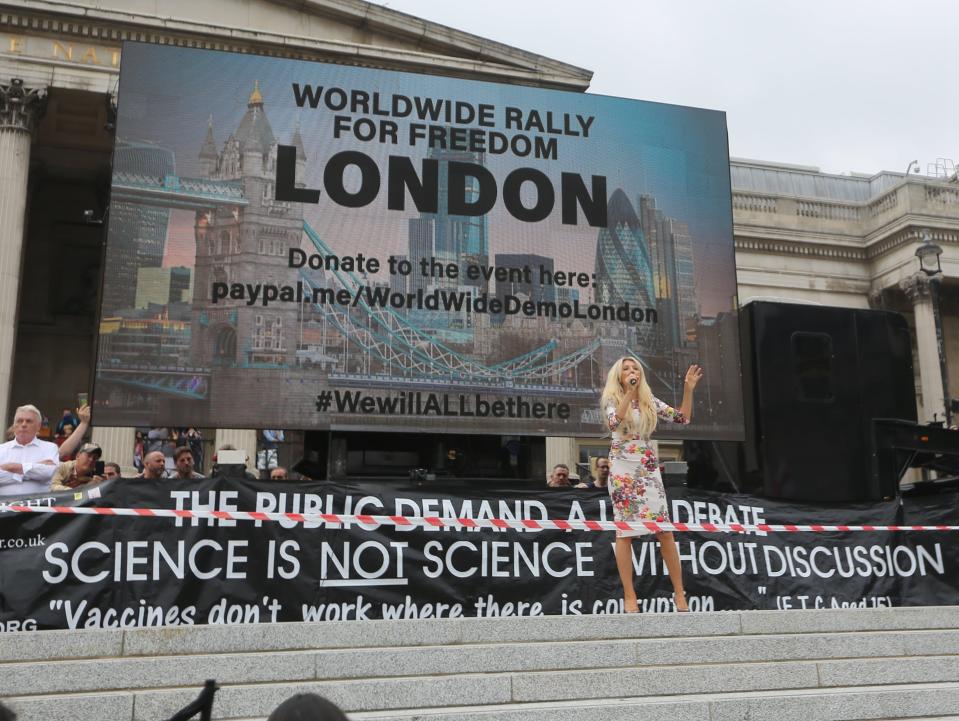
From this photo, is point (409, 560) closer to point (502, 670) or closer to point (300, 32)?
point (502, 670)

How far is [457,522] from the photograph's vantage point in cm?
830

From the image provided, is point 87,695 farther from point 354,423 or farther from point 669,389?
point 669,389

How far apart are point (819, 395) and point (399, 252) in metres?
5.40

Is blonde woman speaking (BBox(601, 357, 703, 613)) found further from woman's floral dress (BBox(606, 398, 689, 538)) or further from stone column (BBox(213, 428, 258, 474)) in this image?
stone column (BBox(213, 428, 258, 474))

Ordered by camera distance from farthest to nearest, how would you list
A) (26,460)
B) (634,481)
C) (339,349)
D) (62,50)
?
(62,50) → (339,349) → (26,460) → (634,481)

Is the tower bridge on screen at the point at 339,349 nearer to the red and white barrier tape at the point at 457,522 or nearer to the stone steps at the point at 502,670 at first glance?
the red and white barrier tape at the point at 457,522

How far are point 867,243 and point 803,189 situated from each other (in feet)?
39.1

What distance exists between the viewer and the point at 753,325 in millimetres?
11133

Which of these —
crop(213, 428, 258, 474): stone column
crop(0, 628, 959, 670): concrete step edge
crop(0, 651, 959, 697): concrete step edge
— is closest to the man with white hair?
crop(0, 628, 959, 670): concrete step edge

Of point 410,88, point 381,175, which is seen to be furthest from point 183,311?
point 410,88

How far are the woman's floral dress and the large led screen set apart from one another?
3.11 m

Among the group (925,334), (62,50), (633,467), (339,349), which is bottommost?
(633,467)

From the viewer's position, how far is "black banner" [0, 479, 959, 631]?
719cm

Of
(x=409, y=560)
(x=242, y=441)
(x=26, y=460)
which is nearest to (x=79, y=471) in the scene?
(x=26, y=460)
